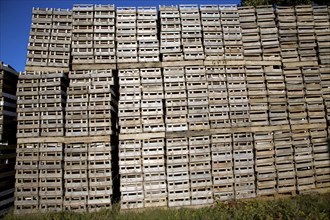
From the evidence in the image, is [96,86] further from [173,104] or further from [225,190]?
[225,190]

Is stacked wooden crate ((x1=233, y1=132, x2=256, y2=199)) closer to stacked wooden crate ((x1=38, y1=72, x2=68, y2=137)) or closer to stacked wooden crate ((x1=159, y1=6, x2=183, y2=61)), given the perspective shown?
stacked wooden crate ((x1=159, y1=6, x2=183, y2=61))

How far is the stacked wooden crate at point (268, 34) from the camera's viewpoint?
11.8m

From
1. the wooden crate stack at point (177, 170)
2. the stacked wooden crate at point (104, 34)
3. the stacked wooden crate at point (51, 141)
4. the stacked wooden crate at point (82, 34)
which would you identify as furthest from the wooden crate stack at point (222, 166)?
the stacked wooden crate at point (82, 34)

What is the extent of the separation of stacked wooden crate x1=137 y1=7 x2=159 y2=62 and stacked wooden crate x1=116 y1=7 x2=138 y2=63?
0.74ft

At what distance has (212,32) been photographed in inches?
456

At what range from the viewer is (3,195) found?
33.0 feet

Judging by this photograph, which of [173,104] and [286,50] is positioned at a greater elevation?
[286,50]

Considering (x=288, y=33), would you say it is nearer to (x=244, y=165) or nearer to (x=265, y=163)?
(x=265, y=163)

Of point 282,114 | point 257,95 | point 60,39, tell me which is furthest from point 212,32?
point 60,39

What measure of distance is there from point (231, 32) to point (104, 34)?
5.93 metres

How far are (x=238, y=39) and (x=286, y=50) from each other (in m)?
2.53

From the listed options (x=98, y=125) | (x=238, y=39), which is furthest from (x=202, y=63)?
(x=98, y=125)

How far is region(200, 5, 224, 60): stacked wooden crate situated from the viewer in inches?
448

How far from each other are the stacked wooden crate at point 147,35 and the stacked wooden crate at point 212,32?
2275 millimetres
